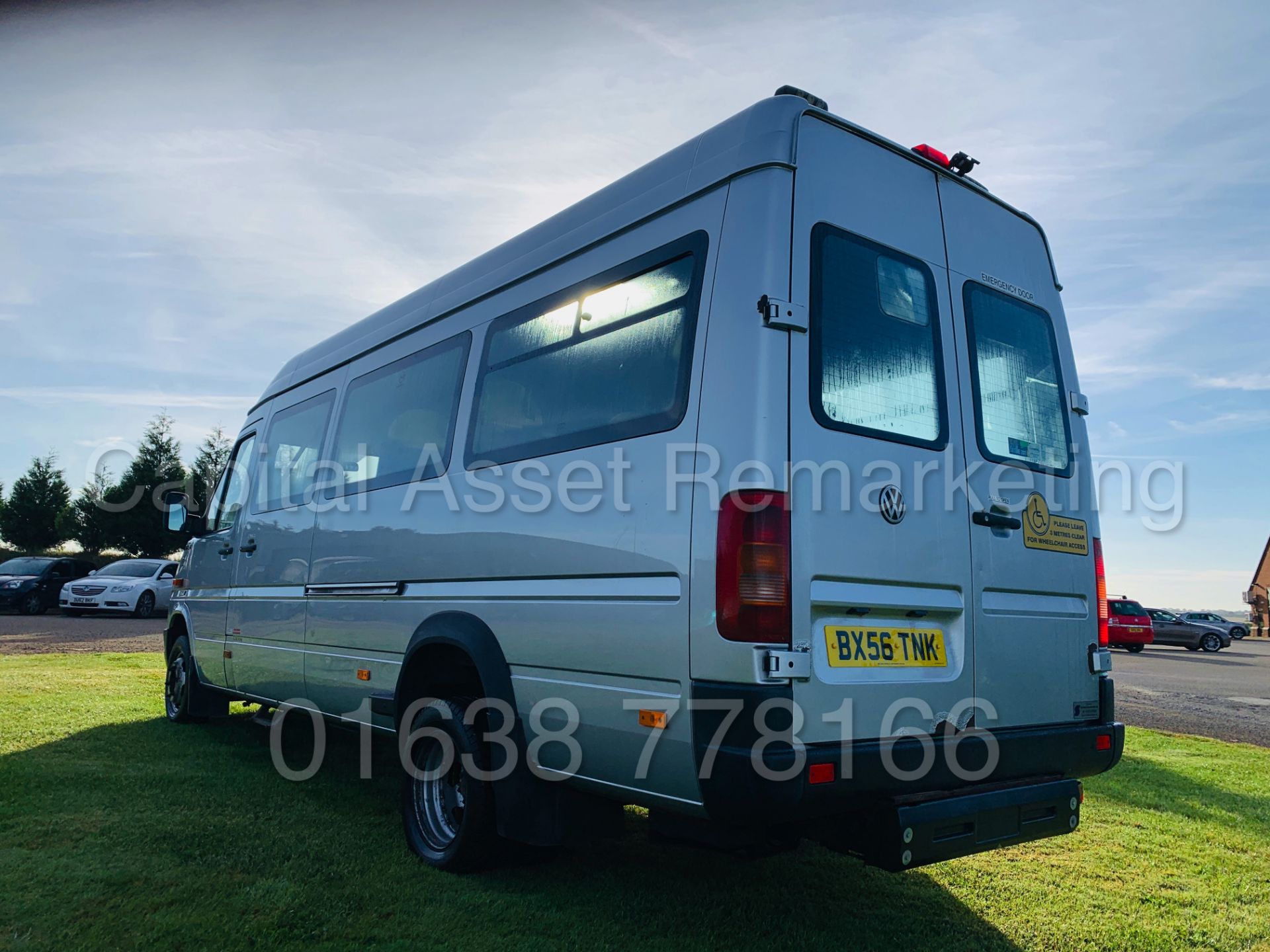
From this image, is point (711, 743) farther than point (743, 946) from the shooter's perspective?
No

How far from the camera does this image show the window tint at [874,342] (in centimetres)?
327

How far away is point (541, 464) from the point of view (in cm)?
384

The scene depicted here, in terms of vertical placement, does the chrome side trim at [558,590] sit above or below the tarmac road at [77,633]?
above

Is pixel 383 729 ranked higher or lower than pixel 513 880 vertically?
higher

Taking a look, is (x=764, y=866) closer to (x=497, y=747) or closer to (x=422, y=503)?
(x=497, y=747)

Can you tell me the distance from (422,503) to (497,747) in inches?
51.1

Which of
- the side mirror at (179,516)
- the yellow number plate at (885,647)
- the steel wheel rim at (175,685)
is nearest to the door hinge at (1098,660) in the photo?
the yellow number plate at (885,647)

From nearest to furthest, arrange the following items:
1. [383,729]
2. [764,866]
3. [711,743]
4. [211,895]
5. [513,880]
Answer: [711,743]
[211,895]
[513,880]
[764,866]
[383,729]

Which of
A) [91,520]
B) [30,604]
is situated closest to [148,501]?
[91,520]

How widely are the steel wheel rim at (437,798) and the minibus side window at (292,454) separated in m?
2.11

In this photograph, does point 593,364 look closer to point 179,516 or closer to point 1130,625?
point 179,516

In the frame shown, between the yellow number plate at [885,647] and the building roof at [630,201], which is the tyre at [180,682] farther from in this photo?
the yellow number plate at [885,647]

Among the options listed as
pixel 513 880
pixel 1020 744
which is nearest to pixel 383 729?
pixel 513 880

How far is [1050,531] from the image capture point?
3.93m
